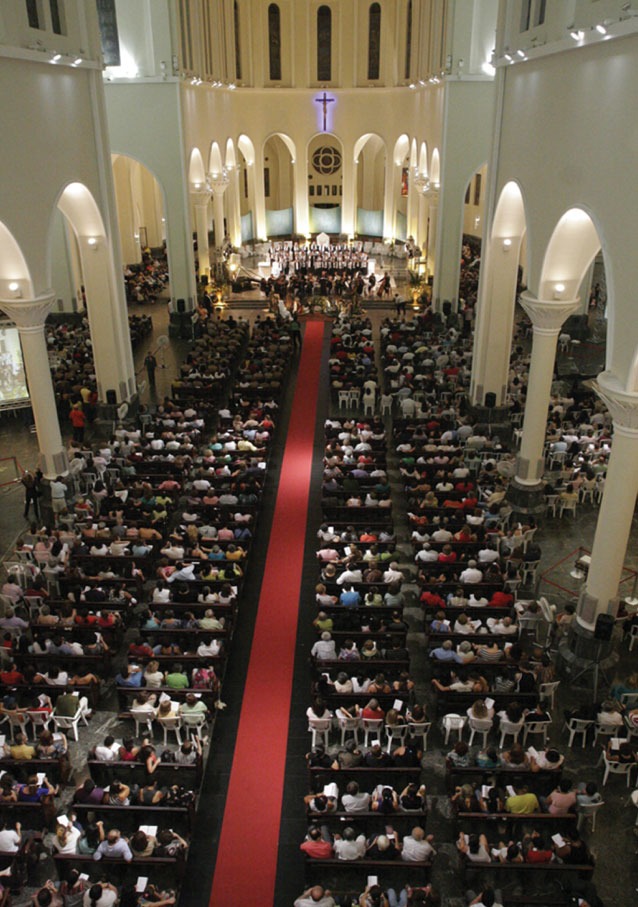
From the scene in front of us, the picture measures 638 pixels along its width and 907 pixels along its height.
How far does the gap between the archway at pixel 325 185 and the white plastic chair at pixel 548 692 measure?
3901cm

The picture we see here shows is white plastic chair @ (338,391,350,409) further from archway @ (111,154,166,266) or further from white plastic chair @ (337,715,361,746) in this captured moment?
archway @ (111,154,166,266)

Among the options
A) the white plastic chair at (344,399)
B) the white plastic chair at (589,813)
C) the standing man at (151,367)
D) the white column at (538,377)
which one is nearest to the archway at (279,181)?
the standing man at (151,367)

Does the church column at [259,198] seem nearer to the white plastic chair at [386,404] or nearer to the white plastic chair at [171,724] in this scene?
the white plastic chair at [386,404]

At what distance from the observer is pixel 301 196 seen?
45.0 m

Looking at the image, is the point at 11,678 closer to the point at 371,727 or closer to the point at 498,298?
the point at 371,727

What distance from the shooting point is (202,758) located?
10.9 meters

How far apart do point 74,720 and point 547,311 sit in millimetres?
11699

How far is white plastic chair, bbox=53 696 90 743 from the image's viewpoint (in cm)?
1119

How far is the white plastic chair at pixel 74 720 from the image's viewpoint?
1119 centimetres

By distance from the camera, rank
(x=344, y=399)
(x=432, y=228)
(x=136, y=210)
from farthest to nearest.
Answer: (x=136, y=210) < (x=432, y=228) < (x=344, y=399)

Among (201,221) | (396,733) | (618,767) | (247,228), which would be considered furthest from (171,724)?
(247,228)

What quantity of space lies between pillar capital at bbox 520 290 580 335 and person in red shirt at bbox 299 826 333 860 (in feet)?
36.6

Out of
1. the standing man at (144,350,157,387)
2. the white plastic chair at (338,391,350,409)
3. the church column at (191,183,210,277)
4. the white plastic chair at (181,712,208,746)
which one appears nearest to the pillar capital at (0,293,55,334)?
the standing man at (144,350,157,387)

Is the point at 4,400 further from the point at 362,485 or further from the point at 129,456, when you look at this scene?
the point at 362,485
